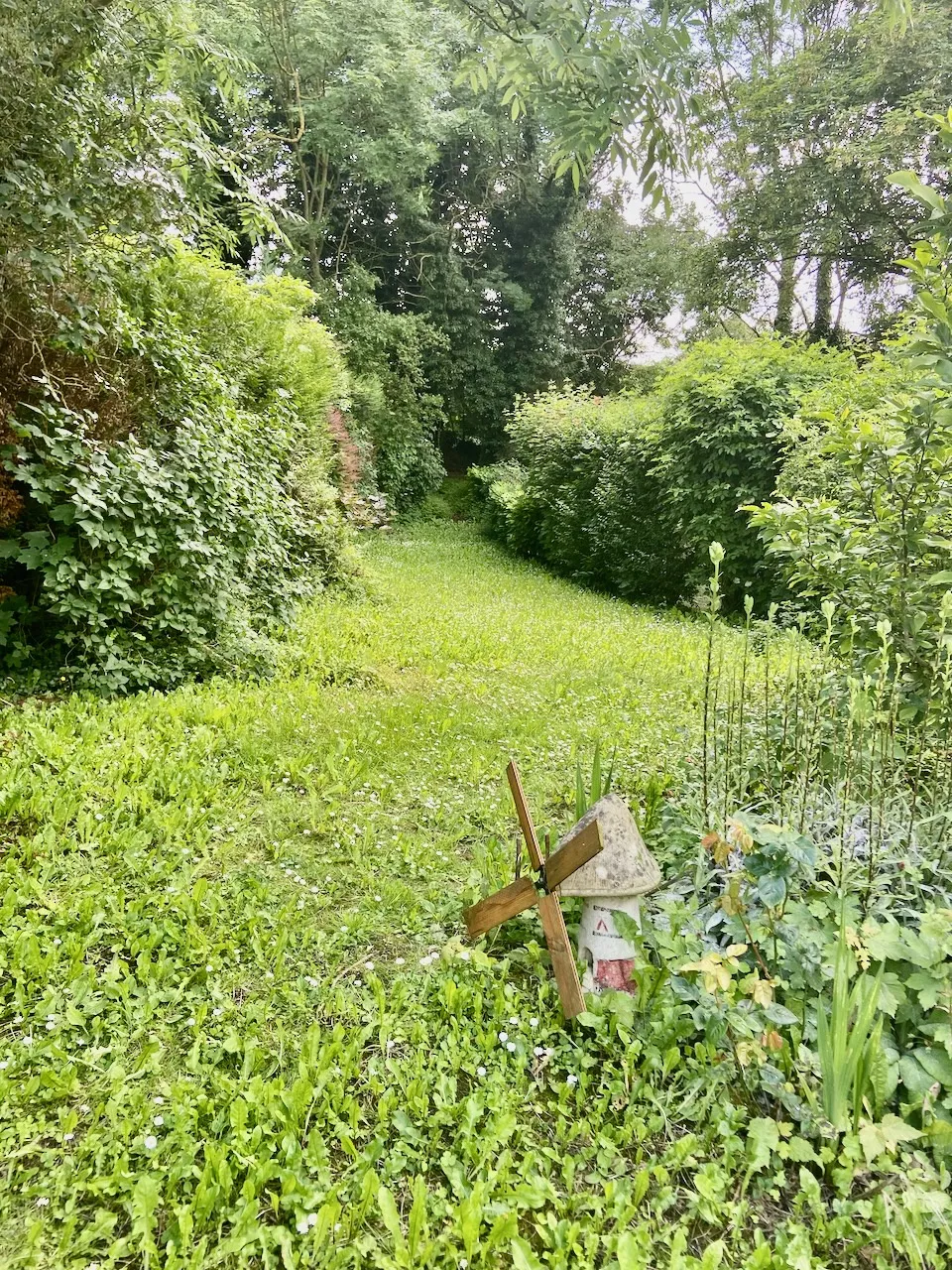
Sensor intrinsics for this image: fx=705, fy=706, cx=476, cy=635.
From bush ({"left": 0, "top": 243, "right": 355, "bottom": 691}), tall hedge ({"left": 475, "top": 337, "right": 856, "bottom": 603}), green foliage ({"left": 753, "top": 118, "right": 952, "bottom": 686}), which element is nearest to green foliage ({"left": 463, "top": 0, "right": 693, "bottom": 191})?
green foliage ({"left": 753, "top": 118, "right": 952, "bottom": 686})

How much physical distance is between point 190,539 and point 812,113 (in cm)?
1423

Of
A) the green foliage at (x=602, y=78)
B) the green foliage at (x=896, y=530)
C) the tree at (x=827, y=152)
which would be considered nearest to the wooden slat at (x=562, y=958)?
the green foliage at (x=896, y=530)

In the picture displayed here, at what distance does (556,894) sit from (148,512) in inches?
139

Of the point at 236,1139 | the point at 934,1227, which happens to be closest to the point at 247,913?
the point at 236,1139

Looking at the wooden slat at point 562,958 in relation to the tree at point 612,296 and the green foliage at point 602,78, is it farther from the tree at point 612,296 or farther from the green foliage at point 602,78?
the tree at point 612,296

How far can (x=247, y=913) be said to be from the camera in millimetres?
2496

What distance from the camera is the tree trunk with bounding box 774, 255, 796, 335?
15.6m

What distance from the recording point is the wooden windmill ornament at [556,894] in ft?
6.54

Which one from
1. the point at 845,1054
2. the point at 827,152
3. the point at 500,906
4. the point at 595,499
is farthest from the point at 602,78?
the point at 827,152

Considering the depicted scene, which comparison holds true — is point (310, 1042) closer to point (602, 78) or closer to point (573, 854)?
point (573, 854)

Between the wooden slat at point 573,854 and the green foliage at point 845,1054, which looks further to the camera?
the wooden slat at point 573,854

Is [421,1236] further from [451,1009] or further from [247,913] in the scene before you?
[247,913]

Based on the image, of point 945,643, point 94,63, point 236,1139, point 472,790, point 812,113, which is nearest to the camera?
point 236,1139

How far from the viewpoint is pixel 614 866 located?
2098 mm
